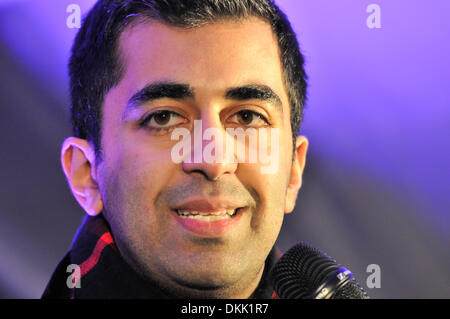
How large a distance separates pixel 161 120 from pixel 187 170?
0.18 meters

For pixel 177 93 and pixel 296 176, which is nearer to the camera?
pixel 177 93

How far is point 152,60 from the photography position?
1401mm

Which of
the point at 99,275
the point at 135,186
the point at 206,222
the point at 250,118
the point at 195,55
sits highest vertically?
the point at 195,55

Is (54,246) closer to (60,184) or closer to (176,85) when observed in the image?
(60,184)

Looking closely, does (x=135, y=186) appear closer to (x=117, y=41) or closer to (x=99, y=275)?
(x=99, y=275)

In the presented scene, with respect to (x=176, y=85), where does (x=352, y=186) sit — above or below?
below

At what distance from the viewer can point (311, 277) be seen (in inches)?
47.1

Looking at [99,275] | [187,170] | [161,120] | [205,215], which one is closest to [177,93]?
[161,120]

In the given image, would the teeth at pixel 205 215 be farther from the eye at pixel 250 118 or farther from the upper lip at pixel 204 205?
the eye at pixel 250 118

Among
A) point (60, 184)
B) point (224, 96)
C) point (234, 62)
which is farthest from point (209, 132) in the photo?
point (60, 184)

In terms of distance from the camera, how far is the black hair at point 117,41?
143 centimetres

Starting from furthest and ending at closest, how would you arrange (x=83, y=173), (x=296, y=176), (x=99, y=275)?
(x=296, y=176), (x=83, y=173), (x=99, y=275)

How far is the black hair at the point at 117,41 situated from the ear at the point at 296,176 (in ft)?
0.31
